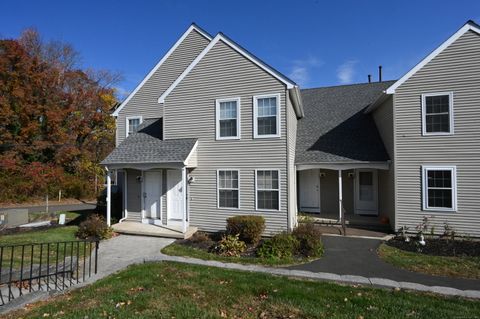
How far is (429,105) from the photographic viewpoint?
1141 centimetres

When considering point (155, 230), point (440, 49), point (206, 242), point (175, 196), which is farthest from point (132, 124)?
point (440, 49)

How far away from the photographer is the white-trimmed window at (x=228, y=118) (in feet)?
40.7

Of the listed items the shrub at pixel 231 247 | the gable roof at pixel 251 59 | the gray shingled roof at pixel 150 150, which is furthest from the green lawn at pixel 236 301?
the gable roof at pixel 251 59

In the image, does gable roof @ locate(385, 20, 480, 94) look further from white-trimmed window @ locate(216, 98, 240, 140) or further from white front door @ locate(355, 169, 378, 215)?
white-trimmed window @ locate(216, 98, 240, 140)

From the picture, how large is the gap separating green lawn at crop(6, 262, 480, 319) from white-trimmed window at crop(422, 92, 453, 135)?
7.56 meters

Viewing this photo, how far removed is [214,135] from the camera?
1275cm

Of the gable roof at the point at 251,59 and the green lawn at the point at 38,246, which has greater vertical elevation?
the gable roof at the point at 251,59

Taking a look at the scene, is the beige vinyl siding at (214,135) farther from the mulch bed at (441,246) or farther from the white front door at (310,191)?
the white front door at (310,191)

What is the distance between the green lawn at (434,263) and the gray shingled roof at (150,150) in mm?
8270

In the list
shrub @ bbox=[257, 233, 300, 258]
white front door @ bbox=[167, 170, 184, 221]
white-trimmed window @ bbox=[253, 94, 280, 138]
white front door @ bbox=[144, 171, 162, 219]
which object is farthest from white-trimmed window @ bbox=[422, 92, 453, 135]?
white front door @ bbox=[144, 171, 162, 219]

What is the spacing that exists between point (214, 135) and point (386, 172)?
323 inches

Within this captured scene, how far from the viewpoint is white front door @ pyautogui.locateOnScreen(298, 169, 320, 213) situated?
52.8 feet

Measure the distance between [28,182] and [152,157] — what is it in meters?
20.2

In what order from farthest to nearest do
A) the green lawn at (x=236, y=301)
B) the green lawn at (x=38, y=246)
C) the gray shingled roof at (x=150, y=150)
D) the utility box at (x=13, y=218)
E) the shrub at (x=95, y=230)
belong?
the utility box at (x=13, y=218) < the gray shingled roof at (x=150, y=150) < the shrub at (x=95, y=230) < the green lawn at (x=38, y=246) < the green lawn at (x=236, y=301)
